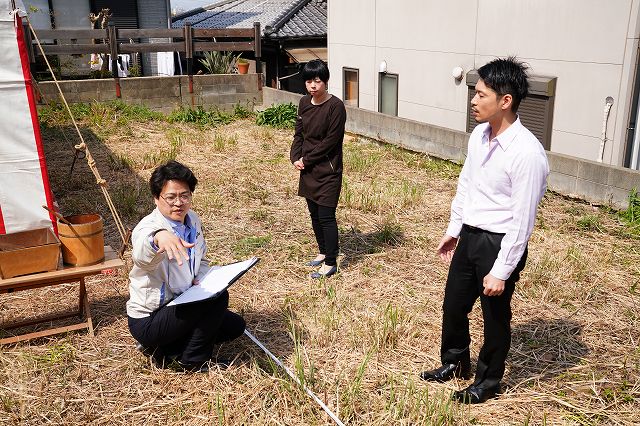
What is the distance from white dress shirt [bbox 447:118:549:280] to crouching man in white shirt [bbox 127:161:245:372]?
1.52 m

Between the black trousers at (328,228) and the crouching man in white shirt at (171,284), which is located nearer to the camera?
the crouching man in white shirt at (171,284)

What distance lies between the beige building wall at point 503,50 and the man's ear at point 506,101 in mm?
5120

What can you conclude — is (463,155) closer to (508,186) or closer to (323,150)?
(323,150)

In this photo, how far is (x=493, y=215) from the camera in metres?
2.94

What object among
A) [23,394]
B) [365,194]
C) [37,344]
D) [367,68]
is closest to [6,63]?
[37,344]

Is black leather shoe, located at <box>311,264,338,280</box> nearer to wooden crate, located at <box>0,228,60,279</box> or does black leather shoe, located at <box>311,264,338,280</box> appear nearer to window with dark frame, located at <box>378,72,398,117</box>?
wooden crate, located at <box>0,228,60,279</box>

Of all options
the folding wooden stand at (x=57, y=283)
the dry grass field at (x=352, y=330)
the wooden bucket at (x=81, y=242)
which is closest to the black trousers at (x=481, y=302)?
the dry grass field at (x=352, y=330)

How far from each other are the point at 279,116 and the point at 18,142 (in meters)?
7.70

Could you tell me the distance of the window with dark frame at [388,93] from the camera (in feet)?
37.7

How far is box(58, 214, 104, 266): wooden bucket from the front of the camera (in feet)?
13.1

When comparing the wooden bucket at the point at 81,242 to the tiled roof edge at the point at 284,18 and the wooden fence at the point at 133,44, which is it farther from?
the tiled roof edge at the point at 284,18

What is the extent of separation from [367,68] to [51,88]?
6.13 meters

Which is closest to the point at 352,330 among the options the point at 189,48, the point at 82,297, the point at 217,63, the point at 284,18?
the point at 82,297

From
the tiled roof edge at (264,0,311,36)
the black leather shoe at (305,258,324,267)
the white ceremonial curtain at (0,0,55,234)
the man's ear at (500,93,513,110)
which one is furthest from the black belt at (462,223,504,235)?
the tiled roof edge at (264,0,311,36)
